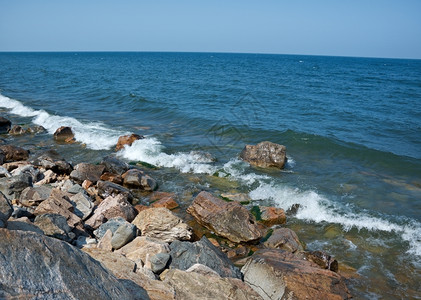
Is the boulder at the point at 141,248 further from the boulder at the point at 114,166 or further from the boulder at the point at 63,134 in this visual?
the boulder at the point at 63,134

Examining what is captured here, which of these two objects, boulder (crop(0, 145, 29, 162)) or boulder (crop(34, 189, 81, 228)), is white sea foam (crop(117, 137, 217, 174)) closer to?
boulder (crop(0, 145, 29, 162))

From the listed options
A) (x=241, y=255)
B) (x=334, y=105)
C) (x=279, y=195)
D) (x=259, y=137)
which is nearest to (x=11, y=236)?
(x=241, y=255)

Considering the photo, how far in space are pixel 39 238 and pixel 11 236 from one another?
307 mm

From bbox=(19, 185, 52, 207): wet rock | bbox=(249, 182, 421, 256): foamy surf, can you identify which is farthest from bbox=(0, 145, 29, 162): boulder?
bbox=(249, 182, 421, 256): foamy surf

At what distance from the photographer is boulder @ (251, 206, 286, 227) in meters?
11.3

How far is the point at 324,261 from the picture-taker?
8.81 meters

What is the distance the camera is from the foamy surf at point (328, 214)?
11.1m

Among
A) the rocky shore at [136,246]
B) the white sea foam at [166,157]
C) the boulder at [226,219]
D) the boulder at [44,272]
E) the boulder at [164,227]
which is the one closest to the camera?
the boulder at [44,272]

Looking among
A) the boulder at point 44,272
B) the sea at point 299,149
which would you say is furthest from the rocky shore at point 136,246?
the sea at point 299,149

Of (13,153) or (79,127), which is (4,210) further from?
(79,127)

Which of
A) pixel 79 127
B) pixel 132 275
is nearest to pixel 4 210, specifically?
pixel 132 275

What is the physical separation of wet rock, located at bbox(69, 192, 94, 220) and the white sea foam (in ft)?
18.2

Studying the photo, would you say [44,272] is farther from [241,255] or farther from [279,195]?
[279,195]

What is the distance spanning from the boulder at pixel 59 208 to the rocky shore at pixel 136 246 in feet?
0.09
